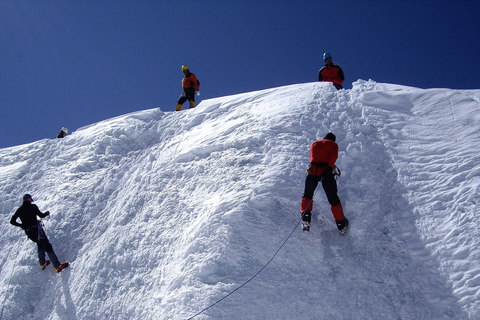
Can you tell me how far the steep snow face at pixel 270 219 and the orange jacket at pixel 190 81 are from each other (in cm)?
331

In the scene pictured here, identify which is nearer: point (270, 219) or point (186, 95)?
point (270, 219)

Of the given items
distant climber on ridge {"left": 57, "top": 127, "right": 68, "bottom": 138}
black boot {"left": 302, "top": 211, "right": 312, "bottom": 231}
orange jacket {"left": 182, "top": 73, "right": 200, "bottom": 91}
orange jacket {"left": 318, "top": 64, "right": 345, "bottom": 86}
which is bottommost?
black boot {"left": 302, "top": 211, "right": 312, "bottom": 231}

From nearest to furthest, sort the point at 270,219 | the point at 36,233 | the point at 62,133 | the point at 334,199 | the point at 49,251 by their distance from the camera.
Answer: the point at 334,199
the point at 270,219
the point at 49,251
the point at 36,233
the point at 62,133

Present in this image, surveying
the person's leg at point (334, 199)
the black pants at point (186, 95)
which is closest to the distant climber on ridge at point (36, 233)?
the person's leg at point (334, 199)

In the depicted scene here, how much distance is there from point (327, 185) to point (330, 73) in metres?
6.77

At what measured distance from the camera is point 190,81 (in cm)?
1432

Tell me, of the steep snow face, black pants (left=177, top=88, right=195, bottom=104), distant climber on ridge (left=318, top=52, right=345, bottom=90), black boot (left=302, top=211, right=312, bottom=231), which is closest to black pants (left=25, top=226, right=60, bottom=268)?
the steep snow face

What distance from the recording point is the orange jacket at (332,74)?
39.0ft

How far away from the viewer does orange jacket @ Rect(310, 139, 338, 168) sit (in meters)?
6.59

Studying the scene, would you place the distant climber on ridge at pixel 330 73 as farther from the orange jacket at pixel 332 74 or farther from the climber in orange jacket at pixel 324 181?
the climber in orange jacket at pixel 324 181

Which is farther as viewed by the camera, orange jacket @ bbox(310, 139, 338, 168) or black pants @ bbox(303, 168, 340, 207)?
orange jacket @ bbox(310, 139, 338, 168)

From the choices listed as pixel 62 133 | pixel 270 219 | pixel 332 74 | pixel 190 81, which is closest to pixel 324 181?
pixel 270 219

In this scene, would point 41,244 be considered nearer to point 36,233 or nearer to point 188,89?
point 36,233

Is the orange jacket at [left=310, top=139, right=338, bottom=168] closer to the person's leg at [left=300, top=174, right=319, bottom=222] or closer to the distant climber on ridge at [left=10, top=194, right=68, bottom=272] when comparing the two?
the person's leg at [left=300, top=174, right=319, bottom=222]
